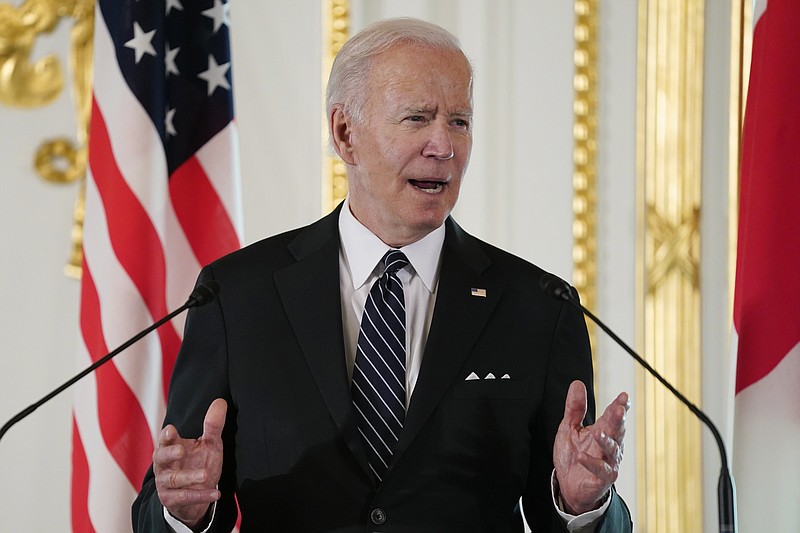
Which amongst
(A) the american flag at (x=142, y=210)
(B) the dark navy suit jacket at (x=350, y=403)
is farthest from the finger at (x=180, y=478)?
(A) the american flag at (x=142, y=210)

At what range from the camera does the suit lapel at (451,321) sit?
1.59 meters

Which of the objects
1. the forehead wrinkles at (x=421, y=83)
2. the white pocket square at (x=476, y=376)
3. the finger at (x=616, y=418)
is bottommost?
the finger at (x=616, y=418)

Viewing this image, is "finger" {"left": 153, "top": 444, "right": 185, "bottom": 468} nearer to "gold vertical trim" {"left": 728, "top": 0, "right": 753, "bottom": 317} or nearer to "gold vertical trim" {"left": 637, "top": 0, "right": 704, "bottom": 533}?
"gold vertical trim" {"left": 637, "top": 0, "right": 704, "bottom": 533}

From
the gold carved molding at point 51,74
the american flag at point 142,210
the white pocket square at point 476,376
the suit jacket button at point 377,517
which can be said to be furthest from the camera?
the gold carved molding at point 51,74

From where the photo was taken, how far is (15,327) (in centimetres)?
256

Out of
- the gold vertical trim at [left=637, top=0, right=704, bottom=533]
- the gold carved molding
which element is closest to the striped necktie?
the gold carved molding

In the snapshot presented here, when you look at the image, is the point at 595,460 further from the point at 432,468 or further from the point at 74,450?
the point at 74,450

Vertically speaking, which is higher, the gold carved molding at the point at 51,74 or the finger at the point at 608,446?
the gold carved molding at the point at 51,74

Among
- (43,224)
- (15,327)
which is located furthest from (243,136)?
(15,327)

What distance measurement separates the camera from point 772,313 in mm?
2148

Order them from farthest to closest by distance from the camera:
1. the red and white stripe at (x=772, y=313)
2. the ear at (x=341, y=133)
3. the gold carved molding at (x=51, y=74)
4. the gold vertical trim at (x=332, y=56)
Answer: the gold vertical trim at (x=332, y=56) < the gold carved molding at (x=51, y=74) < the red and white stripe at (x=772, y=313) < the ear at (x=341, y=133)

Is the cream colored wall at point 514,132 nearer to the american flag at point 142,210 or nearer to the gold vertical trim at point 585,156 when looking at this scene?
the gold vertical trim at point 585,156

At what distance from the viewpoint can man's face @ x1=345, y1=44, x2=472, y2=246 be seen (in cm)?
165

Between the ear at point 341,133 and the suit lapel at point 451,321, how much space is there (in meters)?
0.21
